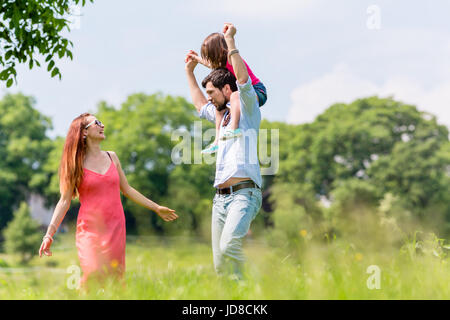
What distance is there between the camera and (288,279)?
152 inches

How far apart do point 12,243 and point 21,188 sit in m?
9.64

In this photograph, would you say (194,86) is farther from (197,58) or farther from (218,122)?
(218,122)

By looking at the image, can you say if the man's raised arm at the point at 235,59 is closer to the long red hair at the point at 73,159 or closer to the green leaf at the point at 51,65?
the long red hair at the point at 73,159

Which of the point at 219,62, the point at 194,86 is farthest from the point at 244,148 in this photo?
the point at 194,86

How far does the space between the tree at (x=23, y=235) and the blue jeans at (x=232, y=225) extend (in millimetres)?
41688

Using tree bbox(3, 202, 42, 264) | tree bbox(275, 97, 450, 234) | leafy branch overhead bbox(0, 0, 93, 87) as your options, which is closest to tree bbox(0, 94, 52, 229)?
tree bbox(3, 202, 42, 264)

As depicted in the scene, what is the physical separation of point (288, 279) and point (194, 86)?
233 cm

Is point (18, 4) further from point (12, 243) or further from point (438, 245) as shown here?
point (12, 243)

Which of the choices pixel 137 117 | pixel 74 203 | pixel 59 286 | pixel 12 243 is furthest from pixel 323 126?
pixel 59 286

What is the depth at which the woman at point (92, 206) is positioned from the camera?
476 centimetres

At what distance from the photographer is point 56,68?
27.5 feet

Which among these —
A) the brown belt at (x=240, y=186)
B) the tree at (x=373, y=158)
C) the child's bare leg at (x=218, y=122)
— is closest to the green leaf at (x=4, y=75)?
the child's bare leg at (x=218, y=122)

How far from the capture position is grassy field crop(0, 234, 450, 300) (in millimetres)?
3455

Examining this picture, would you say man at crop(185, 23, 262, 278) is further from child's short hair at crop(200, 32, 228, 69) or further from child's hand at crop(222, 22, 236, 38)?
child's short hair at crop(200, 32, 228, 69)
